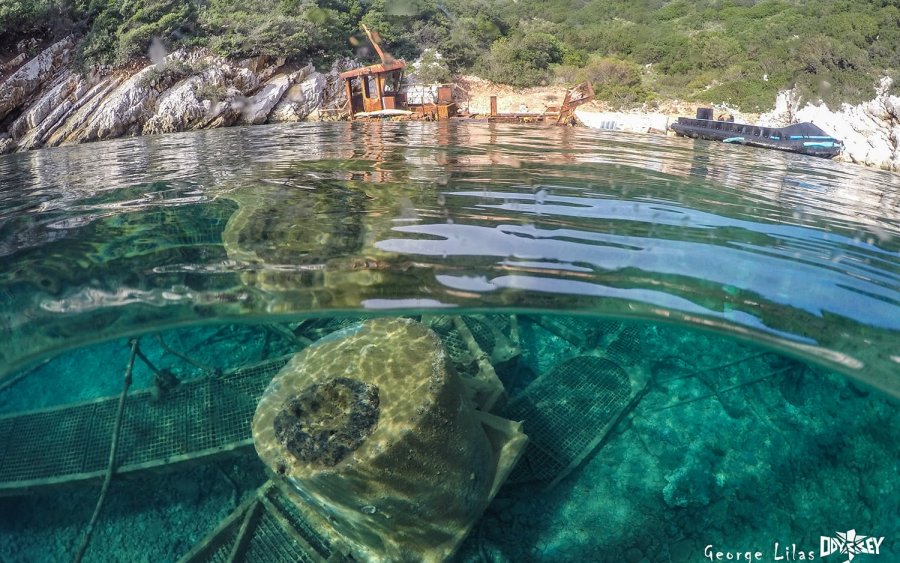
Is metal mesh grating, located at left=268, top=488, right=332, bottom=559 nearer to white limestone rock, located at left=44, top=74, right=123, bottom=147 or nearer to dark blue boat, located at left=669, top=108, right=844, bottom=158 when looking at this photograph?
dark blue boat, located at left=669, top=108, right=844, bottom=158

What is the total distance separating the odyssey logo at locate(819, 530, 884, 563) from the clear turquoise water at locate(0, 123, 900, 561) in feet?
0.30

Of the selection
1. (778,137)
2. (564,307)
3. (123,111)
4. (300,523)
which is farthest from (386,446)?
(123,111)

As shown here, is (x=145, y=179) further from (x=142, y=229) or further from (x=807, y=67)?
(x=807, y=67)

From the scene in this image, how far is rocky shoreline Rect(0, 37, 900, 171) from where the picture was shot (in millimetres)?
23562

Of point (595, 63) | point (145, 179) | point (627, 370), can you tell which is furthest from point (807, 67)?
point (145, 179)

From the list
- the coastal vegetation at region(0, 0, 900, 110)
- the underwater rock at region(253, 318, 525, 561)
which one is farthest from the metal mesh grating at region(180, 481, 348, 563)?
the coastal vegetation at region(0, 0, 900, 110)

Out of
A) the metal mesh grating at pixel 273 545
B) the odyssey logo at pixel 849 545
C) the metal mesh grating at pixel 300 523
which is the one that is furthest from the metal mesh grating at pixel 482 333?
the odyssey logo at pixel 849 545

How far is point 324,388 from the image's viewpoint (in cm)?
Answer: 423

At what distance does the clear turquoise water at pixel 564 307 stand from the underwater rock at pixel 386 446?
698mm

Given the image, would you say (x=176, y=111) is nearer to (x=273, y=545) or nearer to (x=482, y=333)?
(x=482, y=333)

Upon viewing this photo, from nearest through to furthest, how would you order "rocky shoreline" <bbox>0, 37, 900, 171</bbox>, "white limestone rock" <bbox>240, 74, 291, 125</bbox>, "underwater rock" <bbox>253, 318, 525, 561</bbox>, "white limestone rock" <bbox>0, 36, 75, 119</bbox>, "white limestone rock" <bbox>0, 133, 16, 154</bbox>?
"underwater rock" <bbox>253, 318, 525, 561</bbox>, "white limestone rock" <bbox>0, 133, 16, 154</bbox>, "rocky shoreline" <bbox>0, 37, 900, 171</bbox>, "white limestone rock" <bbox>0, 36, 75, 119</bbox>, "white limestone rock" <bbox>240, 74, 291, 125</bbox>

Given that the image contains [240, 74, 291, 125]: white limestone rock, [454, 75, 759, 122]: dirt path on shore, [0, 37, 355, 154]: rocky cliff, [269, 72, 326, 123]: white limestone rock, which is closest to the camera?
[0, 37, 355, 154]: rocky cliff

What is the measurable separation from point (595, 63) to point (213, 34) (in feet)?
83.3

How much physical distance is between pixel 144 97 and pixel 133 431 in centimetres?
2730
